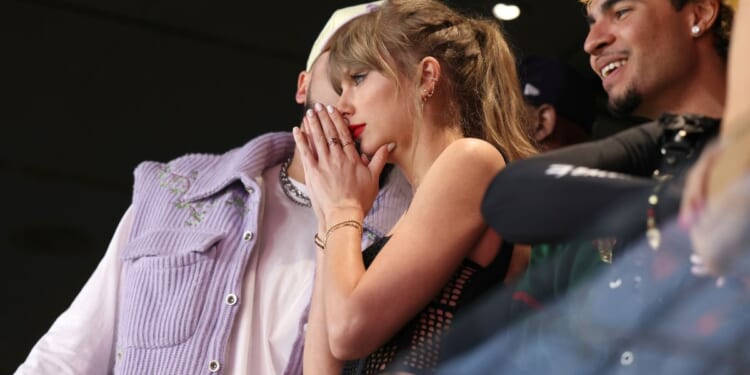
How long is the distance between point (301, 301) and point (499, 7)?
4.05ft

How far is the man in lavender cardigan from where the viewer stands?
6.29ft

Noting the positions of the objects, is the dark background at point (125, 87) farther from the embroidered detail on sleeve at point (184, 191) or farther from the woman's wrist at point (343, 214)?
the woman's wrist at point (343, 214)

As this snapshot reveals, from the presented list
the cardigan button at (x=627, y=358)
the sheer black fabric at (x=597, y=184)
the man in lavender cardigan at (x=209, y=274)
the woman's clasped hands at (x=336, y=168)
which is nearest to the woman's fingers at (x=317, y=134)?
the woman's clasped hands at (x=336, y=168)

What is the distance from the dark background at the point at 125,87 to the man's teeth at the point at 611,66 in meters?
1.23

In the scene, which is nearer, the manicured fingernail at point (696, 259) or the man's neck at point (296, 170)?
the manicured fingernail at point (696, 259)

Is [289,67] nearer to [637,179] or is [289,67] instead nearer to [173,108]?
[173,108]

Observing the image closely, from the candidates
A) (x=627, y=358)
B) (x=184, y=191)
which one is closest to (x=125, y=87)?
(x=184, y=191)

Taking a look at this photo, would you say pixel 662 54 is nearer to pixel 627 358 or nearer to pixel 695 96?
pixel 695 96

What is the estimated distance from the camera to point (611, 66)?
1.51 metres

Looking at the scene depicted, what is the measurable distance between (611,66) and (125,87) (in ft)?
6.16

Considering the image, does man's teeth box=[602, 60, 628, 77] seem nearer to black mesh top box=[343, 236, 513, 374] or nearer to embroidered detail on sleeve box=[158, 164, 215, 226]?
black mesh top box=[343, 236, 513, 374]

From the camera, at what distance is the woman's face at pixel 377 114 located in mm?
1716

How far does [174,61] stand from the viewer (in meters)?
3.09

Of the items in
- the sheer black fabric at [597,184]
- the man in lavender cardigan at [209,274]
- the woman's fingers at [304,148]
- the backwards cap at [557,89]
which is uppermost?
the sheer black fabric at [597,184]
